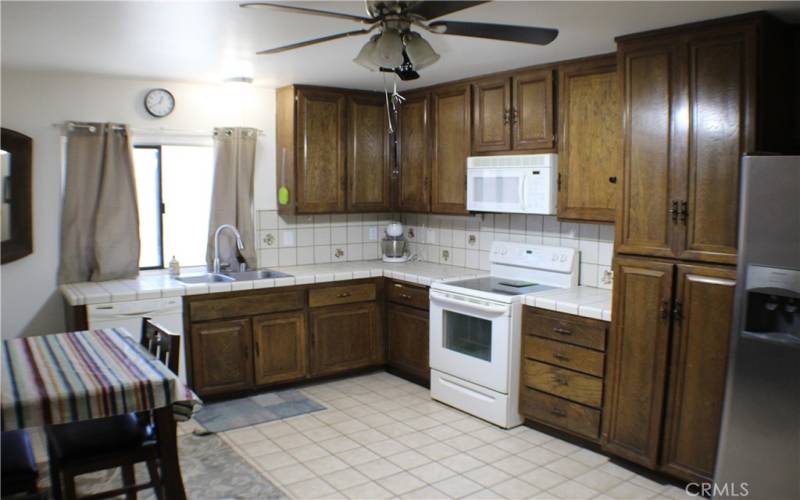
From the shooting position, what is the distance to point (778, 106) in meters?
2.78

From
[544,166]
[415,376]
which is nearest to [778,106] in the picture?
[544,166]

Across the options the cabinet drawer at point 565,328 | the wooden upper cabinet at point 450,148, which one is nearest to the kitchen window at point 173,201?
the wooden upper cabinet at point 450,148

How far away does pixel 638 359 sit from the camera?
10.1 feet

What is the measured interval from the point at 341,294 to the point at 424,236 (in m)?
0.98

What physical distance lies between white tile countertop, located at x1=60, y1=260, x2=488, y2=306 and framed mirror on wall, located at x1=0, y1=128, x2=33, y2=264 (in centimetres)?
37

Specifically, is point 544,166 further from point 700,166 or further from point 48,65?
point 48,65

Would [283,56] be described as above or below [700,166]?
above

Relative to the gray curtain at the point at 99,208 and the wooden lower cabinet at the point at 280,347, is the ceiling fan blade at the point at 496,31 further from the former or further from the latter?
the gray curtain at the point at 99,208

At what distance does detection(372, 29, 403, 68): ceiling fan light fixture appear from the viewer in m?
2.02

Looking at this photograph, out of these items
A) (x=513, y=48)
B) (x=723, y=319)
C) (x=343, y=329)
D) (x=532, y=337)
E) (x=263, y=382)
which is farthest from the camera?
(x=343, y=329)

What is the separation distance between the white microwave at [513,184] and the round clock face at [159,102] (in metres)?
2.11

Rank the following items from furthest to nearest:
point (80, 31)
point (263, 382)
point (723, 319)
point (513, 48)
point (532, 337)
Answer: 1. point (263, 382)
2. point (532, 337)
3. point (513, 48)
4. point (80, 31)
5. point (723, 319)

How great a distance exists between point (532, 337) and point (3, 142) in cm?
335

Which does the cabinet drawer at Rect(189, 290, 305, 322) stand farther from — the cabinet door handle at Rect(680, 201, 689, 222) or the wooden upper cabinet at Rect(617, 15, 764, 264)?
the cabinet door handle at Rect(680, 201, 689, 222)
